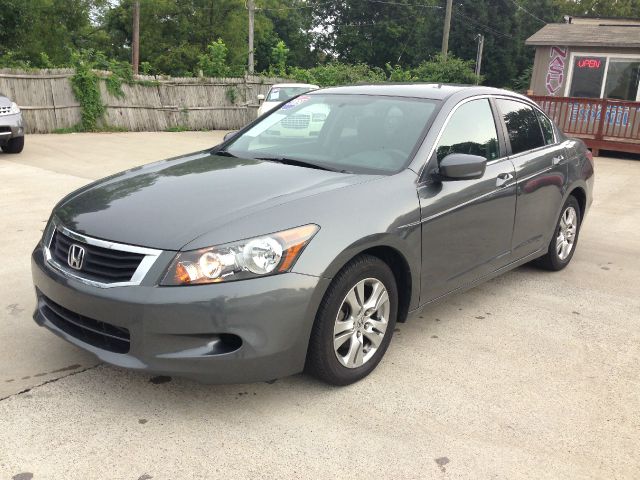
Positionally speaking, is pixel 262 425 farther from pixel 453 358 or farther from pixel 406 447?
pixel 453 358

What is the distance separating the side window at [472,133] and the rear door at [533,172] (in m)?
0.21

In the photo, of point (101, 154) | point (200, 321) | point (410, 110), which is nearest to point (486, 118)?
point (410, 110)

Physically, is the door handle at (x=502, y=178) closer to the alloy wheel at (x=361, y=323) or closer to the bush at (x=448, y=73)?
the alloy wheel at (x=361, y=323)

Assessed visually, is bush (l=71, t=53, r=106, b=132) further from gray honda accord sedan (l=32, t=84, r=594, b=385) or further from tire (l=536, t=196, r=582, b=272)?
tire (l=536, t=196, r=582, b=272)

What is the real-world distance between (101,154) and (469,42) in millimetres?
42326

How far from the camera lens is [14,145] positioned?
11.7 meters

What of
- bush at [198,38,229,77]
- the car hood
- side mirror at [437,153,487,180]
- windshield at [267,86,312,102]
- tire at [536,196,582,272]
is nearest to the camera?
the car hood

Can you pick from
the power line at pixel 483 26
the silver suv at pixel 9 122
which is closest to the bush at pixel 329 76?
the silver suv at pixel 9 122

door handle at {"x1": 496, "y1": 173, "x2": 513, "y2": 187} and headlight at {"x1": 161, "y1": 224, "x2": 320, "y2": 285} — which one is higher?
Answer: door handle at {"x1": 496, "y1": 173, "x2": 513, "y2": 187}

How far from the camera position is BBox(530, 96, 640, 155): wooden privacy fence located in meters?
14.2

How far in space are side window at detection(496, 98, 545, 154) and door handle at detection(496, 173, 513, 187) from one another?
0.30 m

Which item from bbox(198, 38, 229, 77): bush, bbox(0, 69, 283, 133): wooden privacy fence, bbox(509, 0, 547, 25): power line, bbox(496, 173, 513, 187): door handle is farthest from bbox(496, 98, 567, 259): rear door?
bbox(509, 0, 547, 25): power line

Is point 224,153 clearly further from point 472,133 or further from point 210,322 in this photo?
point 210,322

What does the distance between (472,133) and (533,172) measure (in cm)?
74
